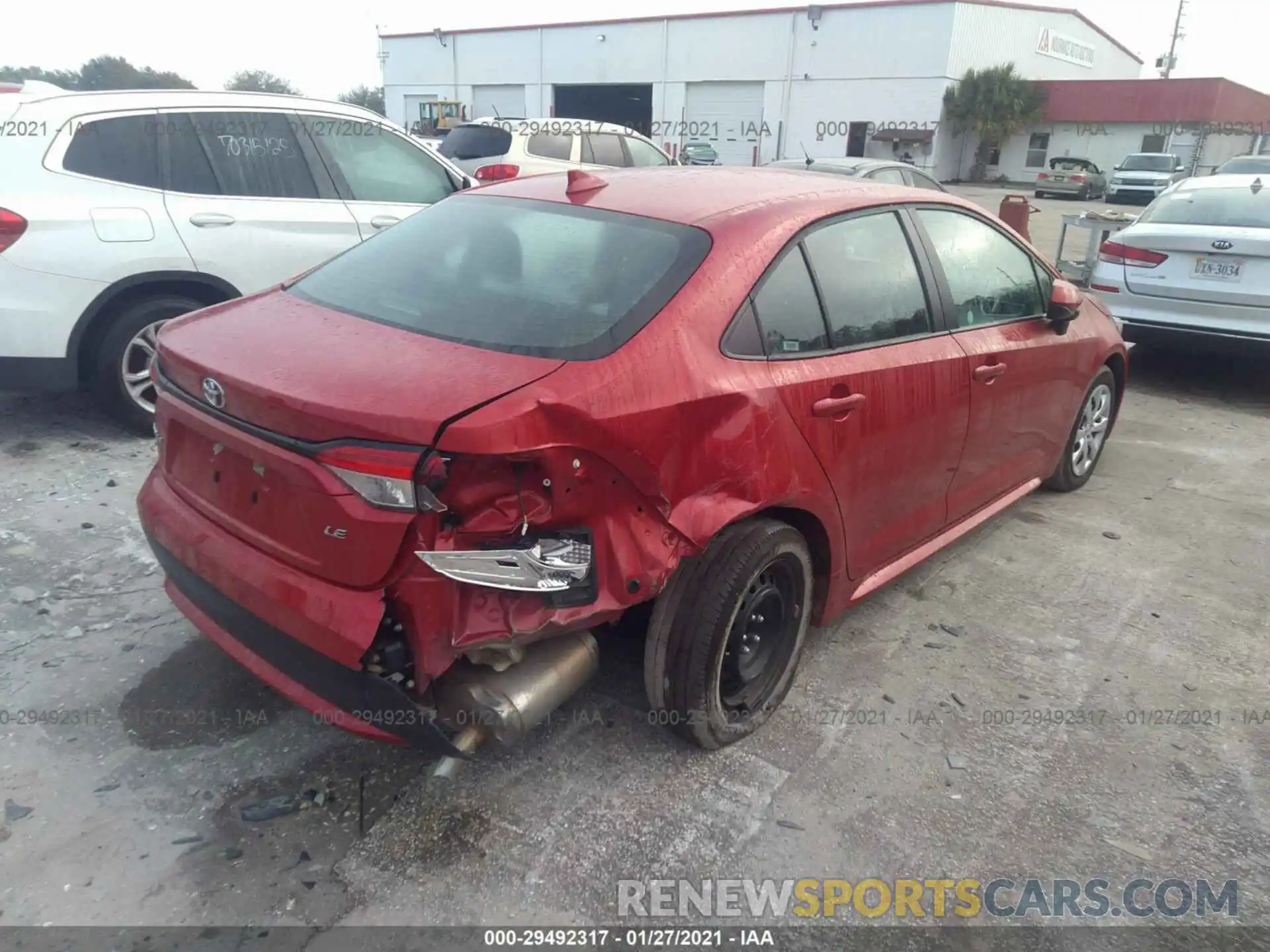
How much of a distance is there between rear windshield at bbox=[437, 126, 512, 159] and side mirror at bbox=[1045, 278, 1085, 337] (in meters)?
7.72

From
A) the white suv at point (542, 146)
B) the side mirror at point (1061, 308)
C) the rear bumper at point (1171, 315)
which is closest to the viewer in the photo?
the side mirror at point (1061, 308)

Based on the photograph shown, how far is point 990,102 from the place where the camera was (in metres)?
36.2

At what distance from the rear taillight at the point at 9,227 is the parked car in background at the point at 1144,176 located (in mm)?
30134

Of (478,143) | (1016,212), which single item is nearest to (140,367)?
(478,143)

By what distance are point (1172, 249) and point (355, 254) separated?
20.8ft

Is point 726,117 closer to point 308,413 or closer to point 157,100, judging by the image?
point 157,100

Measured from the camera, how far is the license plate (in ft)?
21.0

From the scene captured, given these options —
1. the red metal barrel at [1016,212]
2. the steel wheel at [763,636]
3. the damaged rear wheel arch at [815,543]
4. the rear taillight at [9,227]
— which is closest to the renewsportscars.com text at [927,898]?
the steel wheel at [763,636]

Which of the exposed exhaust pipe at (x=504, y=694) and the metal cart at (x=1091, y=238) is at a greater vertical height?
the metal cart at (x=1091, y=238)

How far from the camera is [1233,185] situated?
7164mm

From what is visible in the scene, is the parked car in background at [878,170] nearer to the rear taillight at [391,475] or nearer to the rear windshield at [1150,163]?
the rear taillight at [391,475]

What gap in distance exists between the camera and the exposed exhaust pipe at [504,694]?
215cm

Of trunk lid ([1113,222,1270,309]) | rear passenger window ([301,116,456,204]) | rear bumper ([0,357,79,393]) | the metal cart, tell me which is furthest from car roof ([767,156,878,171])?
rear bumper ([0,357,79,393])

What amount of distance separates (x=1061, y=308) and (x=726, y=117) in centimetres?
3806
